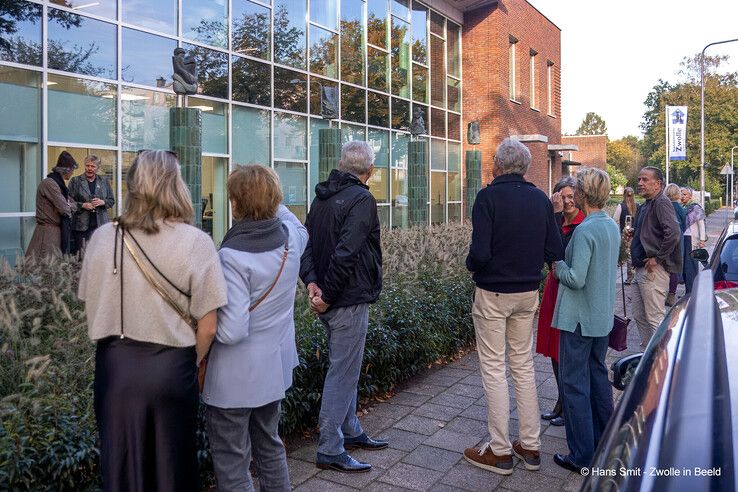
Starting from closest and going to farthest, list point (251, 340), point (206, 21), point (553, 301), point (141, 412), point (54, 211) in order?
point (141, 412), point (251, 340), point (553, 301), point (54, 211), point (206, 21)

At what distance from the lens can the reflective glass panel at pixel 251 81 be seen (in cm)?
1462

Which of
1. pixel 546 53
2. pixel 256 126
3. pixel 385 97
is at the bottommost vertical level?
pixel 256 126

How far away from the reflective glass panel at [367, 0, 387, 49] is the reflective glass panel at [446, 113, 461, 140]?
455 cm

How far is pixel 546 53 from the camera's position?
1139 inches

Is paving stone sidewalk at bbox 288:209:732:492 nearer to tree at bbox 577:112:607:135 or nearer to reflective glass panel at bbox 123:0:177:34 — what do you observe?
reflective glass panel at bbox 123:0:177:34

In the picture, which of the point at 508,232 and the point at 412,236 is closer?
the point at 508,232

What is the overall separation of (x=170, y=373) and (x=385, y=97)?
17791 millimetres

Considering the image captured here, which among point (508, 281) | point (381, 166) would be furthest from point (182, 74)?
point (381, 166)

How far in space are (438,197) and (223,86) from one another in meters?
10.3

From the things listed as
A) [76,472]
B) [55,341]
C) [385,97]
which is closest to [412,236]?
[55,341]

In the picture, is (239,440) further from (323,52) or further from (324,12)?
(324,12)

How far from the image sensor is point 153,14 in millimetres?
12734

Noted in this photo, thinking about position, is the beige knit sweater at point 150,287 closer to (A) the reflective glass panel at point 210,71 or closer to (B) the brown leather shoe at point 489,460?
(B) the brown leather shoe at point 489,460

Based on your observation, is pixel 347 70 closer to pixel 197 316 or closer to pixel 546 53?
pixel 546 53
